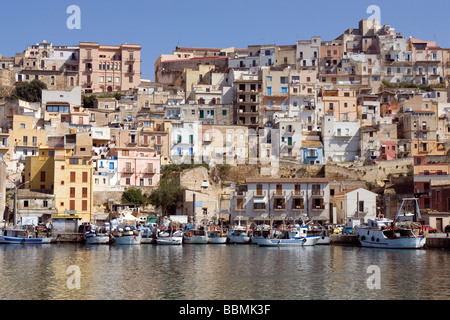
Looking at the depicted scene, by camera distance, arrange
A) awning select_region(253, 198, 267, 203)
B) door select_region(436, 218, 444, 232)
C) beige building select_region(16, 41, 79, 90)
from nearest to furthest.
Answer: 1. door select_region(436, 218, 444, 232)
2. awning select_region(253, 198, 267, 203)
3. beige building select_region(16, 41, 79, 90)

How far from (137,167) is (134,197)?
194 inches

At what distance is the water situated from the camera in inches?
1266

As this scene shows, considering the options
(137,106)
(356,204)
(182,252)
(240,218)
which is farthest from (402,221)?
(137,106)

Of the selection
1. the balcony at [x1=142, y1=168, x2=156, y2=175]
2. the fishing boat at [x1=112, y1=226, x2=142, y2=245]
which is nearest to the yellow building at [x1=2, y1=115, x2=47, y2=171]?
the balcony at [x1=142, y1=168, x2=156, y2=175]

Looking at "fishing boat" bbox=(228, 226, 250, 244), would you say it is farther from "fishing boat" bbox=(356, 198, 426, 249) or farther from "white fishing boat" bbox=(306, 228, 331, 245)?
"fishing boat" bbox=(356, 198, 426, 249)

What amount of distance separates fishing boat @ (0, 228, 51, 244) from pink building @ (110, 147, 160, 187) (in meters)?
13.7

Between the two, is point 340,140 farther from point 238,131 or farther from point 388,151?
point 238,131

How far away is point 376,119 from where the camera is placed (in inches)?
3440

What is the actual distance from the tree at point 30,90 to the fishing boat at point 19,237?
112 ft

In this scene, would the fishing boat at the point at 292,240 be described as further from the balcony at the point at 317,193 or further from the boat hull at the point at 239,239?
the balcony at the point at 317,193

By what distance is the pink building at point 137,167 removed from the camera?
71.9 m

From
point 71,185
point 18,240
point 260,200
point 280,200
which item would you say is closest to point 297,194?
point 280,200

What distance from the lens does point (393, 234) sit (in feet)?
182

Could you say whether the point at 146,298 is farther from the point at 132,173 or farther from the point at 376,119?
the point at 376,119
